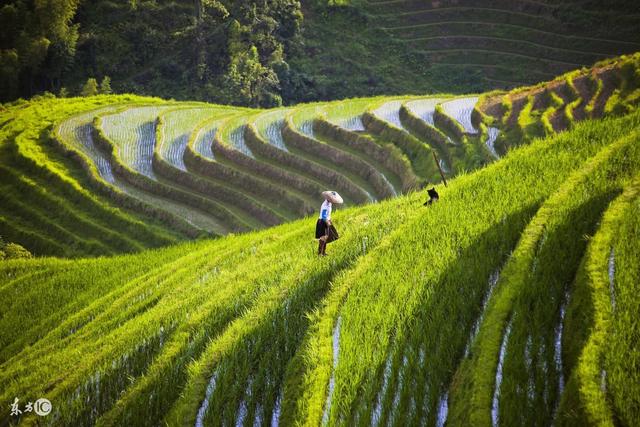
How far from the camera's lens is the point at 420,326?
6906 millimetres

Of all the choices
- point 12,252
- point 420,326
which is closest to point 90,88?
point 12,252

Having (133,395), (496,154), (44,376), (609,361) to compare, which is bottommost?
(44,376)

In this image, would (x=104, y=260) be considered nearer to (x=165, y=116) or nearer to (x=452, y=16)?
(x=165, y=116)

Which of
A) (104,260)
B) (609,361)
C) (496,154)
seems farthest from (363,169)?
(609,361)

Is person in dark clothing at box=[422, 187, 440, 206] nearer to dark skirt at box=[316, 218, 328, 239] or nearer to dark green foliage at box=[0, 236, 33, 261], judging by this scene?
dark skirt at box=[316, 218, 328, 239]

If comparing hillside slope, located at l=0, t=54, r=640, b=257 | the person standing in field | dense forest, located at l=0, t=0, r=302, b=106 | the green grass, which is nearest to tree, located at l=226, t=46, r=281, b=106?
dense forest, located at l=0, t=0, r=302, b=106

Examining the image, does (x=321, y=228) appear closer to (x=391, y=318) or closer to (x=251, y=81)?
(x=391, y=318)

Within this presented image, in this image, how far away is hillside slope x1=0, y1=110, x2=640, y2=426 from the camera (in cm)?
573

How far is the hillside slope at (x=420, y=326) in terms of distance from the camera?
226 inches

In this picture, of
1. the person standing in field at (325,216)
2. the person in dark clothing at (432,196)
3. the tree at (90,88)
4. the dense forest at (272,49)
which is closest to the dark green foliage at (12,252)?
the person standing in field at (325,216)

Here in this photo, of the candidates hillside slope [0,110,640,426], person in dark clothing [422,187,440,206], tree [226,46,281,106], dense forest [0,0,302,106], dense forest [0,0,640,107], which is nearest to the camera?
hillside slope [0,110,640,426]

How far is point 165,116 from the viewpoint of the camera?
97.1 feet

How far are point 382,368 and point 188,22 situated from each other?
146ft

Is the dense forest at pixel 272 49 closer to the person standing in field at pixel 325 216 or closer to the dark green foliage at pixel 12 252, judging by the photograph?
the dark green foliage at pixel 12 252
